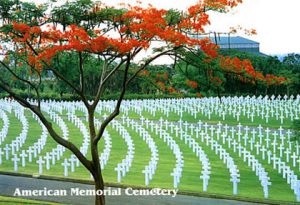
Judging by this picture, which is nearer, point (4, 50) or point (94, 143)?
point (94, 143)

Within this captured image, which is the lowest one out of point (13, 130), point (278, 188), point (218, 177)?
point (278, 188)

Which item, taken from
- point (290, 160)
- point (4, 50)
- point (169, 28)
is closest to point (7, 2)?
point (4, 50)

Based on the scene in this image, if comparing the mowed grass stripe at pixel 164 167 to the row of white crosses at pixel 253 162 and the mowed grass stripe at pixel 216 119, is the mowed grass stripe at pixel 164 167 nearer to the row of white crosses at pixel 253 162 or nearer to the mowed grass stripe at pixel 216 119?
the row of white crosses at pixel 253 162

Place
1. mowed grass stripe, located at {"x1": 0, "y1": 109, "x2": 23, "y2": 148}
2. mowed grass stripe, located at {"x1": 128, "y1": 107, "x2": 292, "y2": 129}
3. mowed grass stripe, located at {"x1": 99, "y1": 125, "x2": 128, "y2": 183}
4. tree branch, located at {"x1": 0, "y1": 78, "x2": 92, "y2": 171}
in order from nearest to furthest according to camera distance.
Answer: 1. tree branch, located at {"x1": 0, "y1": 78, "x2": 92, "y2": 171}
2. mowed grass stripe, located at {"x1": 99, "y1": 125, "x2": 128, "y2": 183}
3. mowed grass stripe, located at {"x1": 0, "y1": 109, "x2": 23, "y2": 148}
4. mowed grass stripe, located at {"x1": 128, "y1": 107, "x2": 292, "y2": 129}

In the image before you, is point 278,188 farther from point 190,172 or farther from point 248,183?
point 190,172

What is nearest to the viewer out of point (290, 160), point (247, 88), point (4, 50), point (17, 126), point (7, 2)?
point (7, 2)

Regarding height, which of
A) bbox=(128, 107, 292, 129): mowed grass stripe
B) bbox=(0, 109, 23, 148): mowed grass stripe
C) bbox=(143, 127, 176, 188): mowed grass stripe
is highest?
bbox=(128, 107, 292, 129): mowed grass stripe

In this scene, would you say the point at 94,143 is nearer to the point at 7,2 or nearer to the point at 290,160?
the point at 7,2

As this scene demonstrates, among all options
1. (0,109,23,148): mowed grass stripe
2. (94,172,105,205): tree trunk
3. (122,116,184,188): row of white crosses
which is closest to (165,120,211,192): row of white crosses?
(122,116,184,188): row of white crosses

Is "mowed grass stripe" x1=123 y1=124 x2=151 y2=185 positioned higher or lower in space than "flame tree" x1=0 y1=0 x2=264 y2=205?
lower

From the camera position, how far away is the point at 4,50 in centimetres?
1559

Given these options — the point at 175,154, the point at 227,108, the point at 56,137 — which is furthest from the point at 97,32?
the point at 227,108

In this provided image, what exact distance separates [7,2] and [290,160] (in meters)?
14.6

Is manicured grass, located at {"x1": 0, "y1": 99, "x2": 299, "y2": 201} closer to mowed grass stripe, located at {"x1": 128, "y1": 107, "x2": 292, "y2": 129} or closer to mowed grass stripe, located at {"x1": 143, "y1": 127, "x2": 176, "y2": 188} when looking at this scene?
mowed grass stripe, located at {"x1": 143, "y1": 127, "x2": 176, "y2": 188}
